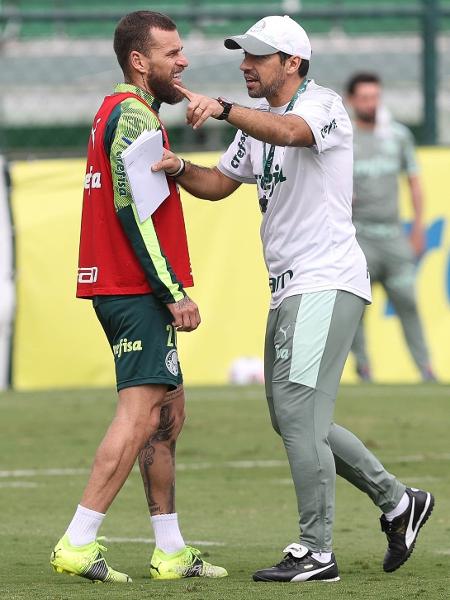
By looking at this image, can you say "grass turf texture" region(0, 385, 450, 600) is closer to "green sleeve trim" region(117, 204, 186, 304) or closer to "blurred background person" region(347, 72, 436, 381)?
"blurred background person" region(347, 72, 436, 381)

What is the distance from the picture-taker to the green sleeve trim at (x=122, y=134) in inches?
231

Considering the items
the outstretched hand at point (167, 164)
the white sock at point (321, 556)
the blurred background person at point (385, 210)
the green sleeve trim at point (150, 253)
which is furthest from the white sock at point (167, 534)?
the blurred background person at point (385, 210)

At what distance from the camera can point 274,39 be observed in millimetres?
5953

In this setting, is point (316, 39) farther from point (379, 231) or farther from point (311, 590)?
point (311, 590)

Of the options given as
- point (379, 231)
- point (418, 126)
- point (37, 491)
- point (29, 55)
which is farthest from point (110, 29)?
point (37, 491)

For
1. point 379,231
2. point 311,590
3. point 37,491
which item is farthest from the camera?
point 379,231

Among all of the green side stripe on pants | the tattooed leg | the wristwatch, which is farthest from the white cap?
the tattooed leg

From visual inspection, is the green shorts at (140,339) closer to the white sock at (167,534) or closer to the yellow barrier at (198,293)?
the white sock at (167,534)

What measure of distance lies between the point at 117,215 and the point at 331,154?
84cm

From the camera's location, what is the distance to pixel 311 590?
18.4ft

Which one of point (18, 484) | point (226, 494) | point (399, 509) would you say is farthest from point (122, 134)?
point (18, 484)

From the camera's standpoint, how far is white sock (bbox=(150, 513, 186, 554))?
611 centimetres

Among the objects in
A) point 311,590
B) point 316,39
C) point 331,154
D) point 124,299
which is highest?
point 316,39

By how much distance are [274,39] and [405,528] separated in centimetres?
197
